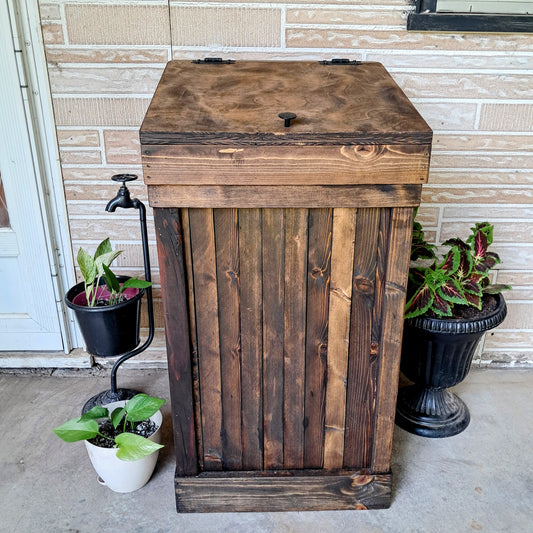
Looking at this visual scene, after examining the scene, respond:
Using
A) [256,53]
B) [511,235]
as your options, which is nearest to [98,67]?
[256,53]

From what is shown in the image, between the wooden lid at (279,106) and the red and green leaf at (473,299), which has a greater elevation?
the wooden lid at (279,106)

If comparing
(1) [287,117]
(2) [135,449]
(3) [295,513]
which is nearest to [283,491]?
(3) [295,513]

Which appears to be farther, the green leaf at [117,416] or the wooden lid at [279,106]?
the green leaf at [117,416]

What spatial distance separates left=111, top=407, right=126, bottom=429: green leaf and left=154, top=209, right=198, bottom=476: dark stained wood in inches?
8.5

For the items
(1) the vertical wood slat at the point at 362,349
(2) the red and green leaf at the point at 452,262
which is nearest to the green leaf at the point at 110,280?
(1) the vertical wood slat at the point at 362,349

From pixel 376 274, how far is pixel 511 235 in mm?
1065

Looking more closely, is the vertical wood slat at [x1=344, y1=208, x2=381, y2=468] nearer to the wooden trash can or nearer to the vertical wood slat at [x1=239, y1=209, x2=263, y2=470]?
the wooden trash can

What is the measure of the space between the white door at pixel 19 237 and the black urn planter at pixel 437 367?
1.42 metres

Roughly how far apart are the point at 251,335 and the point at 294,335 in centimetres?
12

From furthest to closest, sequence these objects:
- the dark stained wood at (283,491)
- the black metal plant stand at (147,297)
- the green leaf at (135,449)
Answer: the black metal plant stand at (147,297) → the dark stained wood at (283,491) → the green leaf at (135,449)

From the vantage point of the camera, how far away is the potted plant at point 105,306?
1.98 m

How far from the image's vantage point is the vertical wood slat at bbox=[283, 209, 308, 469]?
1.55 metres

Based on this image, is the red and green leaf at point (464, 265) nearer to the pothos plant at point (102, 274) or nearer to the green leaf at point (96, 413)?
the pothos plant at point (102, 274)

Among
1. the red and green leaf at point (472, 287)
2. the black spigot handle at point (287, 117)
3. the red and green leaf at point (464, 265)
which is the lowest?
the red and green leaf at point (472, 287)
